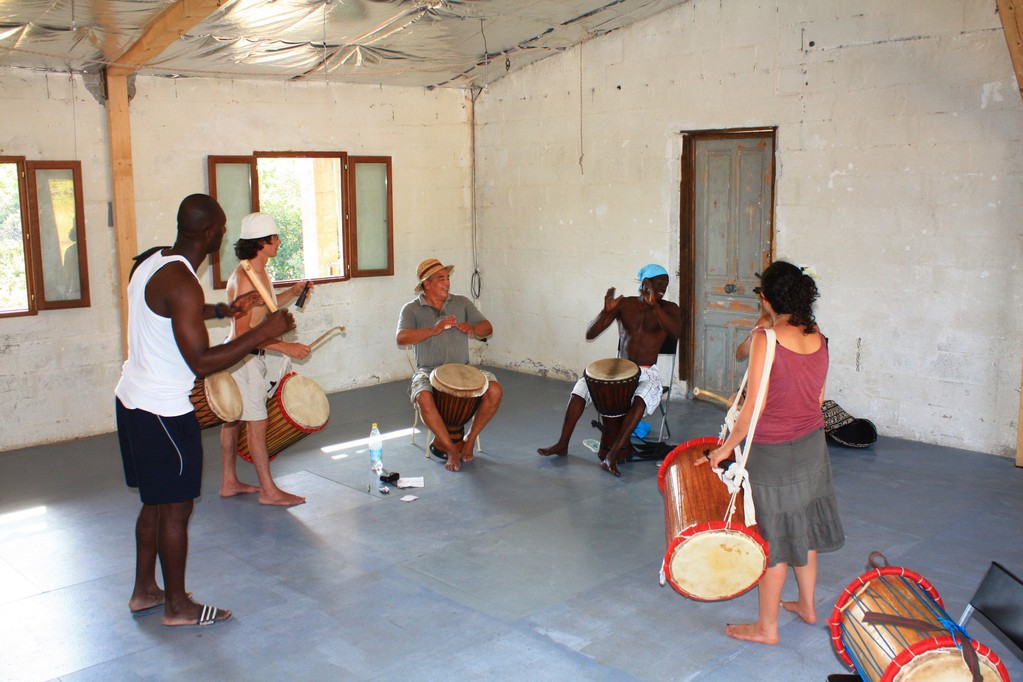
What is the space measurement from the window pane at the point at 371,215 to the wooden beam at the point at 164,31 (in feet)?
7.67

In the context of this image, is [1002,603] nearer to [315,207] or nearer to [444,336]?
[444,336]

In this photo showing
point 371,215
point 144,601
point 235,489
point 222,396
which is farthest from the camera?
point 371,215

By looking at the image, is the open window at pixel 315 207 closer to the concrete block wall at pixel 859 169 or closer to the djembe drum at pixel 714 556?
the concrete block wall at pixel 859 169

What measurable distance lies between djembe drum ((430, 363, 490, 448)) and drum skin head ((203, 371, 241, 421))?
1.75m

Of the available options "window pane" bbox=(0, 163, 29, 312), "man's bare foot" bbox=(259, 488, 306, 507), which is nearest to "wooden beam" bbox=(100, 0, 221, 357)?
"window pane" bbox=(0, 163, 29, 312)

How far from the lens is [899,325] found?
663 centimetres

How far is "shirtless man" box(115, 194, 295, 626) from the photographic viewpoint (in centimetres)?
374

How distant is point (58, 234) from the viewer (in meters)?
6.87

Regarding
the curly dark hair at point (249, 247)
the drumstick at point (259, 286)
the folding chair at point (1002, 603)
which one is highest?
the curly dark hair at point (249, 247)

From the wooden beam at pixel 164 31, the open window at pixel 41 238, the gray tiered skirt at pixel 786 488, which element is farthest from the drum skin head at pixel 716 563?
the open window at pixel 41 238

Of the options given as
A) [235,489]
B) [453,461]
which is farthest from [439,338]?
[235,489]

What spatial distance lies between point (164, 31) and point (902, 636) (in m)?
5.26

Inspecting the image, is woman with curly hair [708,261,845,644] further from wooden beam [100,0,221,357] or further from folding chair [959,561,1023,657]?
wooden beam [100,0,221,357]

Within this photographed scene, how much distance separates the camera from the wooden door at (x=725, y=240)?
7426 mm
